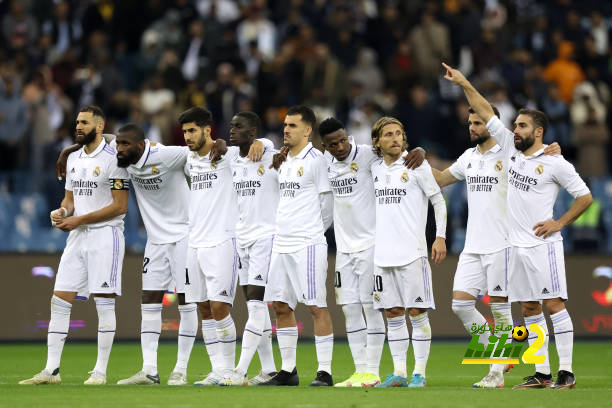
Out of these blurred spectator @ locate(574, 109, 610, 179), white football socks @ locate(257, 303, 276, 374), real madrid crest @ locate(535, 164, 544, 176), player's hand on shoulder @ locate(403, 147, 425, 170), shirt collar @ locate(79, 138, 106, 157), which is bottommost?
white football socks @ locate(257, 303, 276, 374)

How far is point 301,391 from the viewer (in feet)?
40.2

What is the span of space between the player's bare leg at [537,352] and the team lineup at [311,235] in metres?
0.02

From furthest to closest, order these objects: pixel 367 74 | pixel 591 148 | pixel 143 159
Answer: pixel 367 74 < pixel 591 148 < pixel 143 159

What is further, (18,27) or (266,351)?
(18,27)

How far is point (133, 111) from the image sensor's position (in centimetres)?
2216

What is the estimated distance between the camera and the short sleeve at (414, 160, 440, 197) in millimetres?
13031

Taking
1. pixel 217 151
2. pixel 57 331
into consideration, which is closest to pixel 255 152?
pixel 217 151

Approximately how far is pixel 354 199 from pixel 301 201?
591 mm

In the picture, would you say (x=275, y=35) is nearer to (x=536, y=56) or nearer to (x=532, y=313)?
(x=536, y=56)

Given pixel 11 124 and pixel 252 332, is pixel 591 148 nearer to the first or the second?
pixel 11 124

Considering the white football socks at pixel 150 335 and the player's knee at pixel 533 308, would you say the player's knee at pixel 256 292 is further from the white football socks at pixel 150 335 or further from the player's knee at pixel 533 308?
the player's knee at pixel 533 308

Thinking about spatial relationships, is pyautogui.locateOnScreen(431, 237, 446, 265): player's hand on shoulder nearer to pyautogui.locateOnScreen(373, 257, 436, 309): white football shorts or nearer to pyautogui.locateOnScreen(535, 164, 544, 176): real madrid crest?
pyautogui.locateOnScreen(373, 257, 436, 309): white football shorts

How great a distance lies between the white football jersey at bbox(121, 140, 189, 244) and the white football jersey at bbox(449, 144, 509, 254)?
3266 mm

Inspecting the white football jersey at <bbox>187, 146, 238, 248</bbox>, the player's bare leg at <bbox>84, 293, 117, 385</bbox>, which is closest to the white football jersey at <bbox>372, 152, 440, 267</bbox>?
the white football jersey at <bbox>187, 146, 238, 248</bbox>
